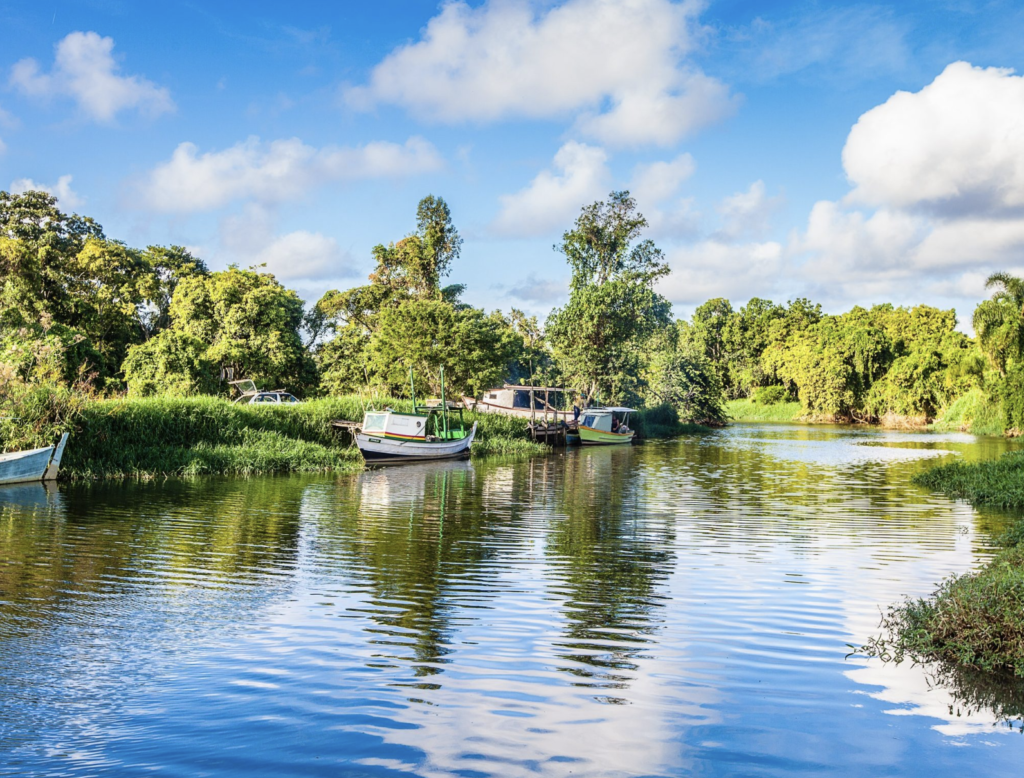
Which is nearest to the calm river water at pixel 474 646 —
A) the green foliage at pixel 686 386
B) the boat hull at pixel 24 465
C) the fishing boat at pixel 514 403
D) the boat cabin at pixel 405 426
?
the boat hull at pixel 24 465

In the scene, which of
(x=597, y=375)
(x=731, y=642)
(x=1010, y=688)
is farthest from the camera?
(x=597, y=375)

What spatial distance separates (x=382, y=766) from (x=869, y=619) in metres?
6.37

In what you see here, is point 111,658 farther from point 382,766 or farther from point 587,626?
point 587,626

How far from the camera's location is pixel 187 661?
7680 mm

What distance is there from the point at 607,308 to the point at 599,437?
11.2 metres

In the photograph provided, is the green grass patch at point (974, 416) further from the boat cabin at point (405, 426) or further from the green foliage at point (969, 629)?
the green foliage at point (969, 629)

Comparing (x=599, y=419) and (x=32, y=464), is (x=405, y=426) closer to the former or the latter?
(x=32, y=464)

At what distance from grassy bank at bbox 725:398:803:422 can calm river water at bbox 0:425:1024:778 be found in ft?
221

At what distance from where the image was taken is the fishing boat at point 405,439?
1256 inches

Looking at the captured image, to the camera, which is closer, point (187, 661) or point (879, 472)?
point (187, 661)

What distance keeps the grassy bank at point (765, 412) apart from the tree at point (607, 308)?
90.5ft

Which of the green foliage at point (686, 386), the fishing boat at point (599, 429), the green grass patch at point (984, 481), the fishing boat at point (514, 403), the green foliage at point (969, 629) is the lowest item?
the green foliage at point (969, 629)

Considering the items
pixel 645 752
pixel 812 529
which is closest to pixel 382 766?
pixel 645 752

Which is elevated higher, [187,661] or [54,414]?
[54,414]
